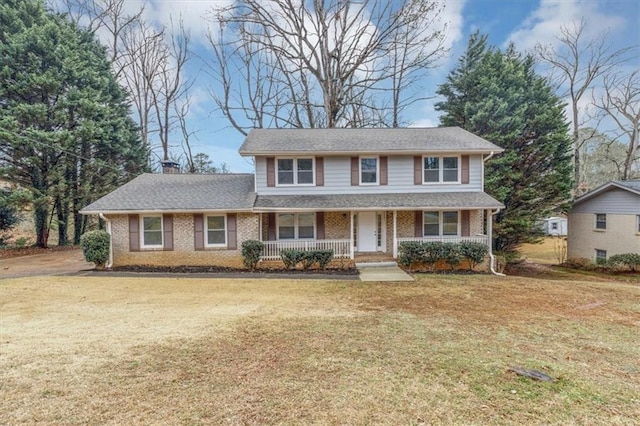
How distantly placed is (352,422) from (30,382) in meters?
3.60

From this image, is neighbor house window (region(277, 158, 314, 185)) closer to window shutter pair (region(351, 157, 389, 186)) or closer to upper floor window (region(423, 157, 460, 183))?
window shutter pair (region(351, 157, 389, 186))

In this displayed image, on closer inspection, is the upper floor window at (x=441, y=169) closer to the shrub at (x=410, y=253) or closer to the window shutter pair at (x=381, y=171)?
the window shutter pair at (x=381, y=171)

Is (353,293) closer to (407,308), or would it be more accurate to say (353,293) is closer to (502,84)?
(407,308)

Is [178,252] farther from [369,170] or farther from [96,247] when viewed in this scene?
[369,170]

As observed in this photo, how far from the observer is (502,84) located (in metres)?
18.4

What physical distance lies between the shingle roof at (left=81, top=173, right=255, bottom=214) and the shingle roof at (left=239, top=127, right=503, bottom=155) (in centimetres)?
194

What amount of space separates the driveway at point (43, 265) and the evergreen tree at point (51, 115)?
328cm

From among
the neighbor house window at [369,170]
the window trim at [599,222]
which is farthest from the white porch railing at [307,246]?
the window trim at [599,222]

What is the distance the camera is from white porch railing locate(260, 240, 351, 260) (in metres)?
12.5

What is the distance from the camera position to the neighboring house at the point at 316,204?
1255 cm

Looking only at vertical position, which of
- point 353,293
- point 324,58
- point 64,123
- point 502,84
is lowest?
point 353,293

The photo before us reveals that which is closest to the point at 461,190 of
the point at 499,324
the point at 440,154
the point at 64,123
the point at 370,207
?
the point at 440,154

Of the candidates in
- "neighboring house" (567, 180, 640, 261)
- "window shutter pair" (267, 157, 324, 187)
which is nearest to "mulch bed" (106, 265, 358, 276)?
"window shutter pair" (267, 157, 324, 187)

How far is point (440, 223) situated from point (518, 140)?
361 inches
